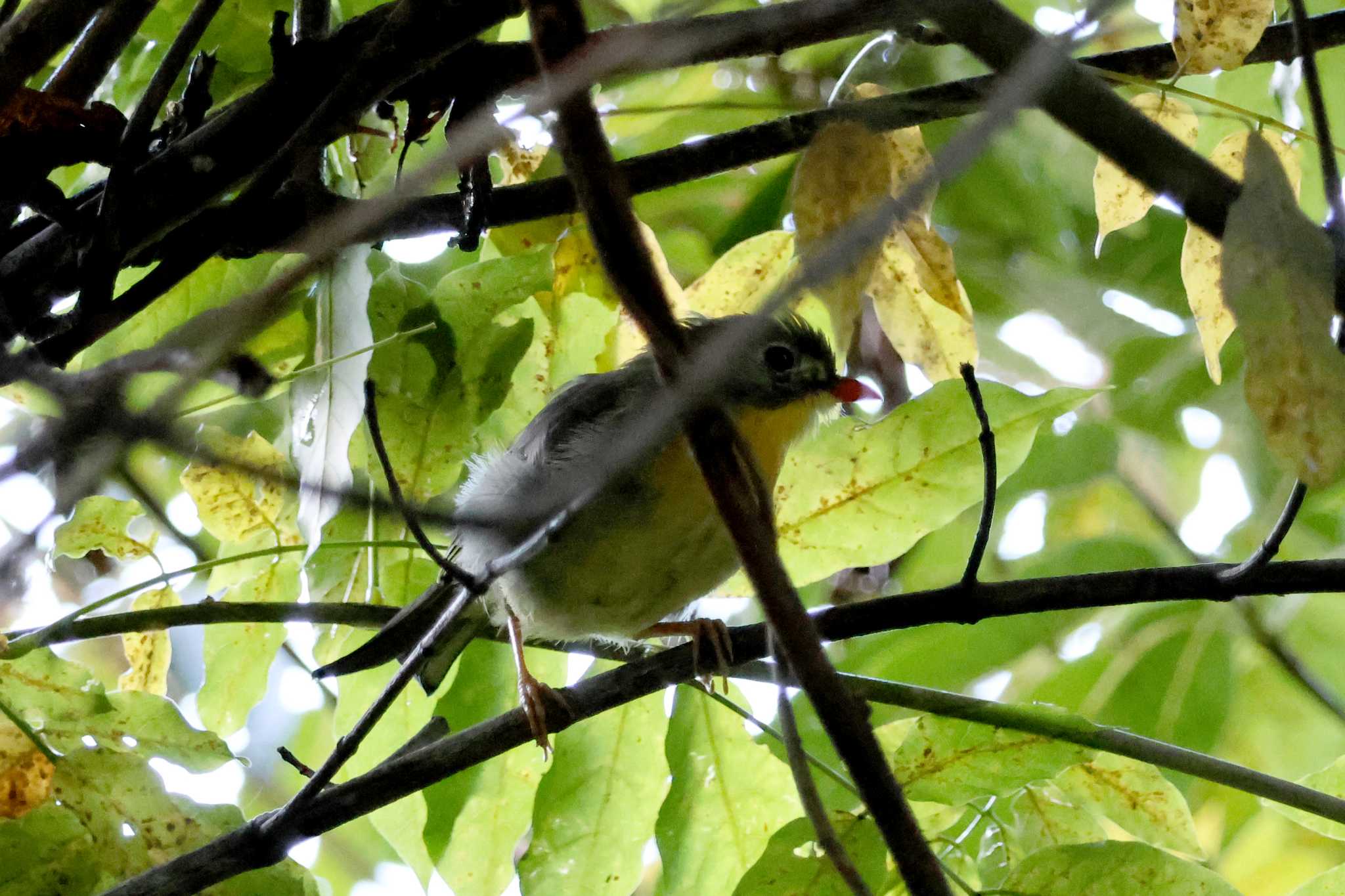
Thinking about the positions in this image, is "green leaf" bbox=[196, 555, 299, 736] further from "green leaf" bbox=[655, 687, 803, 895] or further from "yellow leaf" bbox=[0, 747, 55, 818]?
"green leaf" bbox=[655, 687, 803, 895]

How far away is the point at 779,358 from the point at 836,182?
1388mm

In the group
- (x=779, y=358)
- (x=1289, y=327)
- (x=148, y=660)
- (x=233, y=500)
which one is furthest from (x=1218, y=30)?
(x=148, y=660)

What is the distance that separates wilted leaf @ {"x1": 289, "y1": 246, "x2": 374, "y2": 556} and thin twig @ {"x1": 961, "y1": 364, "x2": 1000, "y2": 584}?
34.5 inches

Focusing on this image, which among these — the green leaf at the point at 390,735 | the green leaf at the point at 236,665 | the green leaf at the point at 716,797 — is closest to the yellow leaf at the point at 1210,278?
the green leaf at the point at 716,797

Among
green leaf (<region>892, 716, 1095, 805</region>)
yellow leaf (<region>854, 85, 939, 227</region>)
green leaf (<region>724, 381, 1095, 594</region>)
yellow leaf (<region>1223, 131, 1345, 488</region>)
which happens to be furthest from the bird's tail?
yellow leaf (<region>1223, 131, 1345, 488</region>)

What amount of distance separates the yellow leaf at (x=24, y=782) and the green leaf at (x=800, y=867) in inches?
37.8

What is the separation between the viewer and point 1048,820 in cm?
192

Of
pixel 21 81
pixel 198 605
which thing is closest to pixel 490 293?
pixel 198 605

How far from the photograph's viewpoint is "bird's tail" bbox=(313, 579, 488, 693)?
193 cm

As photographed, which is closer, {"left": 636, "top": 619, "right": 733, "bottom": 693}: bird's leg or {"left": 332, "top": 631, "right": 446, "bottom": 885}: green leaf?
{"left": 636, "top": 619, "right": 733, "bottom": 693}: bird's leg

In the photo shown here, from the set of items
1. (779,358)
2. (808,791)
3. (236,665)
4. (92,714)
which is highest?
(779,358)

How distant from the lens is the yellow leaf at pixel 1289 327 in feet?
3.18

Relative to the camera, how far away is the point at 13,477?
819 mm

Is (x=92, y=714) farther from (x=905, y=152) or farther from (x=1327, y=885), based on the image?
(x=1327, y=885)
